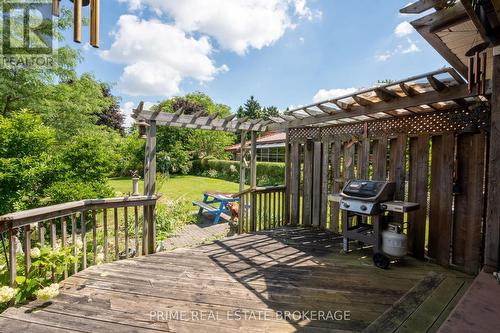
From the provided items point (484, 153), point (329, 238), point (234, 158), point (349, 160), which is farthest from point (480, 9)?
point (234, 158)

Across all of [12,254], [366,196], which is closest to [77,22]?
[12,254]

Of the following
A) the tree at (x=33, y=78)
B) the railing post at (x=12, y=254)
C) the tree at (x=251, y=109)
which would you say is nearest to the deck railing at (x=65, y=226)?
the railing post at (x=12, y=254)

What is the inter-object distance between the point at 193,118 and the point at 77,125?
5.28 meters

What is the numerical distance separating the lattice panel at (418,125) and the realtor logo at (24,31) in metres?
7.07

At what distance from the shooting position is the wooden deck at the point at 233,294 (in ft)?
6.55

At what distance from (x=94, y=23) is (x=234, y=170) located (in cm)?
1396

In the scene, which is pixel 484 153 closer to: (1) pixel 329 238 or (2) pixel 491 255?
(2) pixel 491 255

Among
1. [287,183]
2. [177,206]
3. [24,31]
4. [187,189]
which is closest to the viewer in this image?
[287,183]

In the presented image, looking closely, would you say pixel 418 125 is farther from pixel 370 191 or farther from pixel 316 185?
pixel 316 185

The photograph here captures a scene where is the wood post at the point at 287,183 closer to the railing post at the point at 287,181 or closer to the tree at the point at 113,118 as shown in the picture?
the railing post at the point at 287,181

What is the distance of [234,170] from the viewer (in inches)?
609

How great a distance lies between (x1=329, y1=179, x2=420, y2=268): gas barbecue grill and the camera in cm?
307

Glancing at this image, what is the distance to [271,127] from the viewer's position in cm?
553

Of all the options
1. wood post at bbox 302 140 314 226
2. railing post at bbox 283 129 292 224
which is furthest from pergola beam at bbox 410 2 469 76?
railing post at bbox 283 129 292 224
